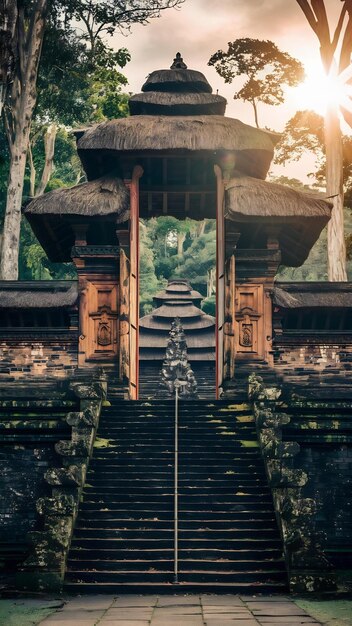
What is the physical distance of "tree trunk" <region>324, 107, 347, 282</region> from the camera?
74.4ft

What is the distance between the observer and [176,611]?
790 cm

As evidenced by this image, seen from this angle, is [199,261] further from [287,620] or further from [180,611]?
[287,620]

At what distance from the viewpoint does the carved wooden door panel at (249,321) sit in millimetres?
14906

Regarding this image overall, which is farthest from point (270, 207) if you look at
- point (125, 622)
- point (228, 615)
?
point (125, 622)

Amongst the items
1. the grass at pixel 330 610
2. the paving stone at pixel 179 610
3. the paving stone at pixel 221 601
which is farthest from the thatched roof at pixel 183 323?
the paving stone at pixel 179 610

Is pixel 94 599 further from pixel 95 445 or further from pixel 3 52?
pixel 3 52

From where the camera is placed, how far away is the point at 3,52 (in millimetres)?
7086

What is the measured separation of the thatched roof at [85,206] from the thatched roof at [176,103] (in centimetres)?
265

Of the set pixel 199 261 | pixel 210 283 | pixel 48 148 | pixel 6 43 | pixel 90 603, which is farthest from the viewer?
pixel 199 261

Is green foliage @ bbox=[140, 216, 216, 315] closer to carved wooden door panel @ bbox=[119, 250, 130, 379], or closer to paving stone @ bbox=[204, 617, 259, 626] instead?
Result: carved wooden door panel @ bbox=[119, 250, 130, 379]

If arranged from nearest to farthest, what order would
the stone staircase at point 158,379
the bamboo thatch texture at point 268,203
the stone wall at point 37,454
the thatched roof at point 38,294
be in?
the stone wall at point 37,454 < the bamboo thatch texture at point 268,203 < the thatched roof at point 38,294 < the stone staircase at point 158,379

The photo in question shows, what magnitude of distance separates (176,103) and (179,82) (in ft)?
2.95

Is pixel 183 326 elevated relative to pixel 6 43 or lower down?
lower down

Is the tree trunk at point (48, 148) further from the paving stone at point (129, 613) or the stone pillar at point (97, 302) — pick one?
the paving stone at point (129, 613)
